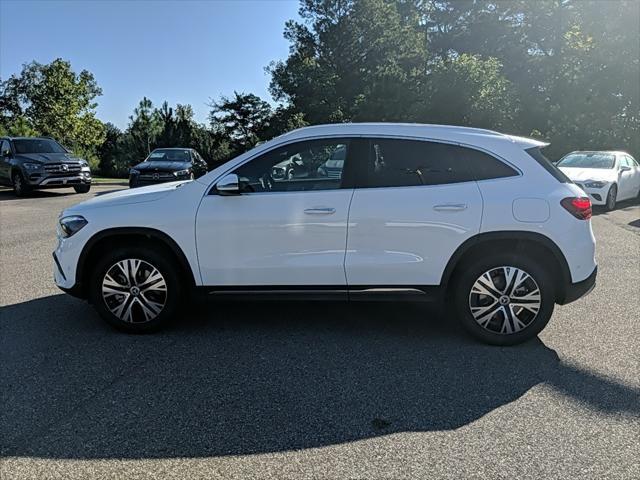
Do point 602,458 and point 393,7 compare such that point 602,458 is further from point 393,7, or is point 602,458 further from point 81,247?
point 393,7

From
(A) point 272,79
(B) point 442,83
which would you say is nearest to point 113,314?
(B) point 442,83

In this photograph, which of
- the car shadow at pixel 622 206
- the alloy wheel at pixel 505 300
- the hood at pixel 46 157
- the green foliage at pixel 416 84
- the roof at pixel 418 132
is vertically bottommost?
the car shadow at pixel 622 206

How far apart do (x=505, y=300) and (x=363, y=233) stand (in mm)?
1257

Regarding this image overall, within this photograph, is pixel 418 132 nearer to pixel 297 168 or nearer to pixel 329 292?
pixel 297 168

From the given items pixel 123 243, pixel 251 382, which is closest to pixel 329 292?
pixel 251 382

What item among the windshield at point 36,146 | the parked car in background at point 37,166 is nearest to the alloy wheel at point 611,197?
the parked car in background at point 37,166

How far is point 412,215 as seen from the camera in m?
4.19

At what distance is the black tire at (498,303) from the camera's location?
420 centimetres

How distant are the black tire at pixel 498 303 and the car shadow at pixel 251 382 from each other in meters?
0.12

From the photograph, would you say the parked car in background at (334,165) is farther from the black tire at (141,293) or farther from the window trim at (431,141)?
the black tire at (141,293)

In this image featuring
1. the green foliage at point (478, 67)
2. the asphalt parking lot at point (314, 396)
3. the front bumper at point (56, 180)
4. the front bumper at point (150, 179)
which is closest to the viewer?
the asphalt parking lot at point (314, 396)

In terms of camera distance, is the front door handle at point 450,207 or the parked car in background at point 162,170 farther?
the parked car in background at point 162,170

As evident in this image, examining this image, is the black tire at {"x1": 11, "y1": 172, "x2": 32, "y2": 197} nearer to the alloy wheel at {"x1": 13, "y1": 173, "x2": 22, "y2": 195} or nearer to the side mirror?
the alloy wheel at {"x1": 13, "y1": 173, "x2": 22, "y2": 195}

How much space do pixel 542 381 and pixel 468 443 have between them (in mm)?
1069
